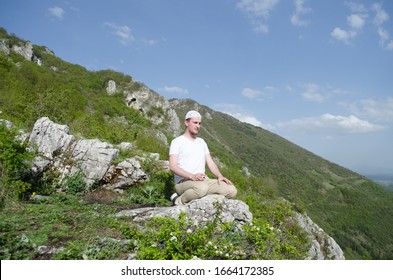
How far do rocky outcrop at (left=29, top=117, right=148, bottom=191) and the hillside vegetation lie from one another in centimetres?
134

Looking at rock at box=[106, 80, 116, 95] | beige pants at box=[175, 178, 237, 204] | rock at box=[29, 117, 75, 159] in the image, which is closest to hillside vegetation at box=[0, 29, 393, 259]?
rock at box=[106, 80, 116, 95]

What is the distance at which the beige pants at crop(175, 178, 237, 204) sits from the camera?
645cm

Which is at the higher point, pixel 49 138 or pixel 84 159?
pixel 49 138

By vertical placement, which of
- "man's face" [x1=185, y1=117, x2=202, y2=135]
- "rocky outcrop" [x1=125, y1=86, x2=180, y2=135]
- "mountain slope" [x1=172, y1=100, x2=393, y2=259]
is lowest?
"mountain slope" [x1=172, y1=100, x2=393, y2=259]

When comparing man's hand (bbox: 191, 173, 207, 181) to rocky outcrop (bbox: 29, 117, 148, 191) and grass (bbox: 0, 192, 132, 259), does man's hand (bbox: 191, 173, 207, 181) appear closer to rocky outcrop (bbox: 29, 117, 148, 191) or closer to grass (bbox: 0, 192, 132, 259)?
grass (bbox: 0, 192, 132, 259)

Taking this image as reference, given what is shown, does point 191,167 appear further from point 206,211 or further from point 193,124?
point 206,211

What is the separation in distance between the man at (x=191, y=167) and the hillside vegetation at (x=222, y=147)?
238 cm

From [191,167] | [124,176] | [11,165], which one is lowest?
Result: [124,176]

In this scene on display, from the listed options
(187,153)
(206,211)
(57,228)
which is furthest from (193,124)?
(57,228)

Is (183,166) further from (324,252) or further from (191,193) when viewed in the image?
(324,252)

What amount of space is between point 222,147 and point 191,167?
14887 centimetres

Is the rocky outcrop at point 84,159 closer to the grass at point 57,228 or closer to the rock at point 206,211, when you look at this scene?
the grass at point 57,228

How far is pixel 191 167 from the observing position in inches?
265
